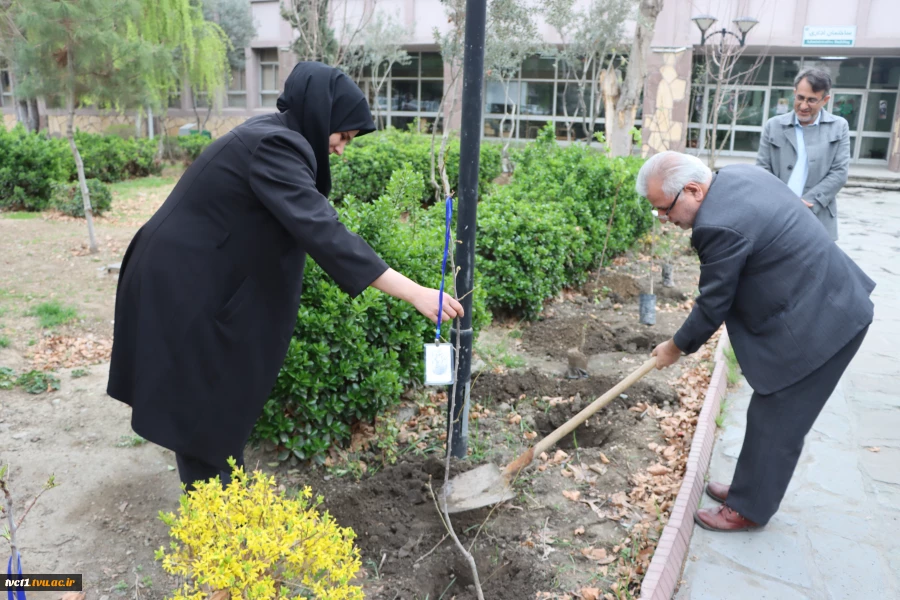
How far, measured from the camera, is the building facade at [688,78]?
20.7 m

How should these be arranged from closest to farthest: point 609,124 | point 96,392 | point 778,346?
point 778,346
point 96,392
point 609,124

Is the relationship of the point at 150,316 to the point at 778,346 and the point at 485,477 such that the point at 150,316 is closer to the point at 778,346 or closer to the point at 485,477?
the point at 485,477

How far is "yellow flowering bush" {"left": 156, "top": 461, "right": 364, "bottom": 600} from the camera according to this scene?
1660mm

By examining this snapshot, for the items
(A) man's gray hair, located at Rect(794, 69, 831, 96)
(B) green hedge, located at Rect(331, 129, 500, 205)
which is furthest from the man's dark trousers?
(B) green hedge, located at Rect(331, 129, 500, 205)

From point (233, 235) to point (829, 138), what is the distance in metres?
4.09

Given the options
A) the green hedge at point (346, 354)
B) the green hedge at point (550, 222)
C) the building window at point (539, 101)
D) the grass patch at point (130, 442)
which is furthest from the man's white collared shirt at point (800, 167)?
the building window at point (539, 101)

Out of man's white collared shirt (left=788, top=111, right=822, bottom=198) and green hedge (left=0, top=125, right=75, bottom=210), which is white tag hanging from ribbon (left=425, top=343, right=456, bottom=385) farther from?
green hedge (left=0, top=125, right=75, bottom=210)

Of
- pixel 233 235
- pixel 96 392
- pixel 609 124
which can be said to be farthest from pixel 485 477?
pixel 609 124

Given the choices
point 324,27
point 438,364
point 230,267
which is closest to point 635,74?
point 324,27

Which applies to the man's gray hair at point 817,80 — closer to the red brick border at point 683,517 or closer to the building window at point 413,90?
the red brick border at point 683,517

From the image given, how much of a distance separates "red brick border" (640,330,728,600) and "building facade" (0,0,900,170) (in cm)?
1432

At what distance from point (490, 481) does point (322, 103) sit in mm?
1842

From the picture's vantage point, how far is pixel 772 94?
23203mm

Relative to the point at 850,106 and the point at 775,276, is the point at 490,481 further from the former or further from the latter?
the point at 850,106
